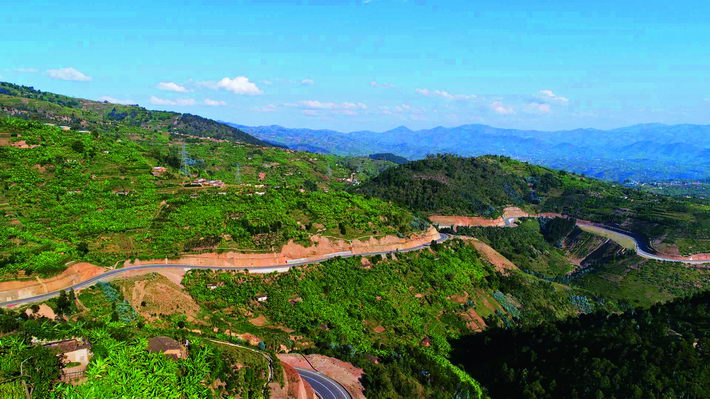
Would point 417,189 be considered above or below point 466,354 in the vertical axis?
above

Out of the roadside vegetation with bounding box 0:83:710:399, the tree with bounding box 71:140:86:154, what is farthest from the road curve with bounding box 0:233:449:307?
the tree with bounding box 71:140:86:154

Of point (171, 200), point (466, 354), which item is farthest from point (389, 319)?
point (171, 200)

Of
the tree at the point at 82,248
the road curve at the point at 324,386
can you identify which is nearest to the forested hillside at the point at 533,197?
the road curve at the point at 324,386

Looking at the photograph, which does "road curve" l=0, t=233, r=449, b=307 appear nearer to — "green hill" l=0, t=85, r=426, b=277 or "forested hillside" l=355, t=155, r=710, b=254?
"green hill" l=0, t=85, r=426, b=277

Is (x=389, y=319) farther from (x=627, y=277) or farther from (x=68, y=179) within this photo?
(x=627, y=277)

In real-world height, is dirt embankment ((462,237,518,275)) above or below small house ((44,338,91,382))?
below

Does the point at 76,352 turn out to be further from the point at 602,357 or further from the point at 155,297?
the point at 602,357

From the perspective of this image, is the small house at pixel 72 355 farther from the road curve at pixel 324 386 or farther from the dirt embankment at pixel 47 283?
the dirt embankment at pixel 47 283
